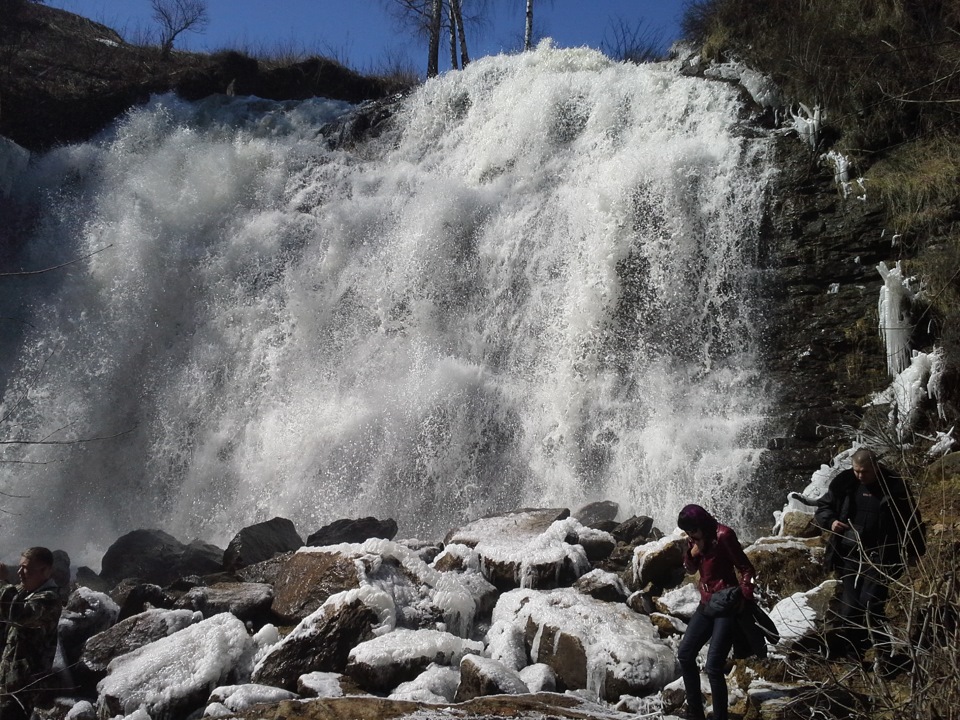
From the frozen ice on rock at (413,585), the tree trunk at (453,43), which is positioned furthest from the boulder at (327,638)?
the tree trunk at (453,43)

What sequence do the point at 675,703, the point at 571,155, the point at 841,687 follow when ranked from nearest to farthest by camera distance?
1. the point at 841,687
2. the point at 675,703
3. the point at 571,155

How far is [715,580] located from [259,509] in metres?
8.07

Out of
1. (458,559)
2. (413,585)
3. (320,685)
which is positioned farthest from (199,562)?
(320,685)

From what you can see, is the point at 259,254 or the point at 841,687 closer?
the point at 841,687

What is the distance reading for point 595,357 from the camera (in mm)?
10805

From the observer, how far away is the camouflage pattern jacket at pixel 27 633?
4.60 metres

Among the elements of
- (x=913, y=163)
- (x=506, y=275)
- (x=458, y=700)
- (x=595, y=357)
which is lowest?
(x=458, y=700)

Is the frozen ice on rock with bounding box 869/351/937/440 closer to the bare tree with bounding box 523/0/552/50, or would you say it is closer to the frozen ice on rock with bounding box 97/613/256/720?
the frozen ice on rock with bounding box 97/613/256/720

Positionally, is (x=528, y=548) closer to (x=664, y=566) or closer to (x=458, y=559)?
(x=458, y=559)

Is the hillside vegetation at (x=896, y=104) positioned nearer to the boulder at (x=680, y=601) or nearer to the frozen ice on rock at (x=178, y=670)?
the boulder at (x=680, y=601)

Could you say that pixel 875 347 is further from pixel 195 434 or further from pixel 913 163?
pixel 195 434

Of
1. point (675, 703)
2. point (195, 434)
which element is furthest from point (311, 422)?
point (675, 703)

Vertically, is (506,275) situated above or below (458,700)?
above

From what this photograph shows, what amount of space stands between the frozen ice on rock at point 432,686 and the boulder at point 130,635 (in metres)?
2.32
